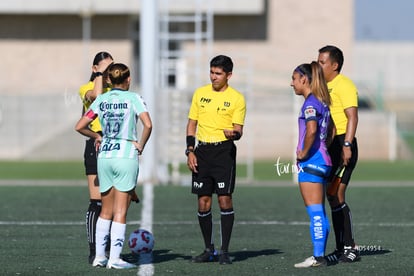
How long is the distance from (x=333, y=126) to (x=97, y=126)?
7.89 ft

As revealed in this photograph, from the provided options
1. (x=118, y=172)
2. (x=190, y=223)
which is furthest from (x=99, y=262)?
(x=190, y=223)

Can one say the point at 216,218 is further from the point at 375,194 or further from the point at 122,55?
the point at 122,55

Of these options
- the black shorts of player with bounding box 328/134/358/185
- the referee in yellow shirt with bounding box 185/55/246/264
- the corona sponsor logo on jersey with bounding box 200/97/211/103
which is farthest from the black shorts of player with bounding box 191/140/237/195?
the black shorts of player with bounding box 328/134/358/185

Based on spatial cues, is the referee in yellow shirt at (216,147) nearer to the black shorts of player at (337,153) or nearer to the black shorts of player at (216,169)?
the black shorts of player at (216,169)

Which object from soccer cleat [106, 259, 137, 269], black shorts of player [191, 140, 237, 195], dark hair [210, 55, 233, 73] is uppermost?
dark hair [210, 55, 233, 73]

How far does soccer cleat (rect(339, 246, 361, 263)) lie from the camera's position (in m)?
11.9

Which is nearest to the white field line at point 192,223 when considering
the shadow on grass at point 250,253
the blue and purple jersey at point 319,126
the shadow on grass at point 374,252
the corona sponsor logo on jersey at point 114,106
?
the shadow on grass at point 374,252

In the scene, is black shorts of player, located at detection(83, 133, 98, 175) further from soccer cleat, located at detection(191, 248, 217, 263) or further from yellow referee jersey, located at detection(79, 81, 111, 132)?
soccer cleat, located at detection(191, 248, 217, 263)

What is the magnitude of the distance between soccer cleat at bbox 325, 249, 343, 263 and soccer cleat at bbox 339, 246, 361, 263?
55mm

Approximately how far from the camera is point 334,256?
11.9 metres

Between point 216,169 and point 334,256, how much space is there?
150 centimetres

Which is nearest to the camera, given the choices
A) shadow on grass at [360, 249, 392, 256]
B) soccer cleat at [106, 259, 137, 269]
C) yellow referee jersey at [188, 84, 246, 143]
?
soccer cleat at [106, 259, 137, 269]

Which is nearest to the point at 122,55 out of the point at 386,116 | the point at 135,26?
the point at 135,26

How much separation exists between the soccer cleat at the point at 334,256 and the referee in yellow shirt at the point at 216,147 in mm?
1034
